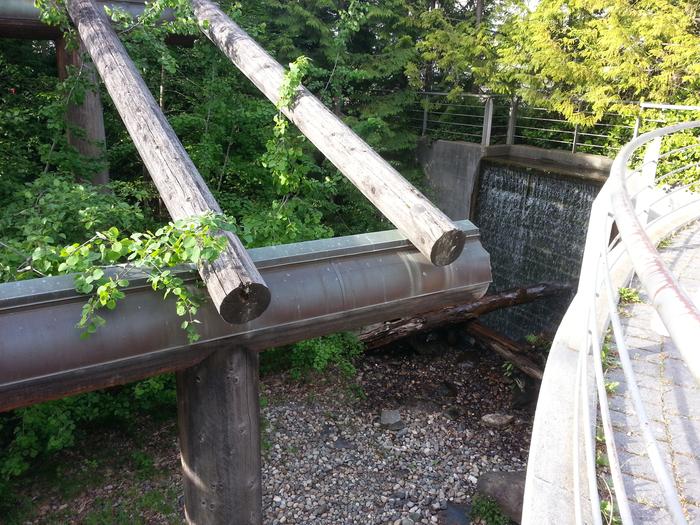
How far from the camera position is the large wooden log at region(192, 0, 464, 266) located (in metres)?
2.49

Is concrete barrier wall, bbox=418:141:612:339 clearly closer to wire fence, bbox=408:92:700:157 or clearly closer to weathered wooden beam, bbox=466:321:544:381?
wire fence, bbox=408:92:700:157

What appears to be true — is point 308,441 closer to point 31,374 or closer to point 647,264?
point 31,374

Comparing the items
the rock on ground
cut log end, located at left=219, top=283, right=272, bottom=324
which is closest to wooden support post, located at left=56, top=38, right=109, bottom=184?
cut log end, located at left=219, top=283, right=272, bottom=324

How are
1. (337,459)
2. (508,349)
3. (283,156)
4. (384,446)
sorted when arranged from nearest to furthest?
1. (283,156)
2. (337,459)
3. (384,446)
4. (508,349)

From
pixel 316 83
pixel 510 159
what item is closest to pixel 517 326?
pixel 510 159

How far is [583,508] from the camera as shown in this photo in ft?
6.14

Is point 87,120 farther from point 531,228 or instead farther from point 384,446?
point 531,228

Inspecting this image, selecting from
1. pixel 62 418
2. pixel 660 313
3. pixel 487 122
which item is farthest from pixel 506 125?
pixel 660 313

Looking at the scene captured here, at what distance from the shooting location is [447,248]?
2502mm

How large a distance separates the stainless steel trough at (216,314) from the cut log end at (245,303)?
0.40 feet

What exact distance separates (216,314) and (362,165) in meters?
1.23

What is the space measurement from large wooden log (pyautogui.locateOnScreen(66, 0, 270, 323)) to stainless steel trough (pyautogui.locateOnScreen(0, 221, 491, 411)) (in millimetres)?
145

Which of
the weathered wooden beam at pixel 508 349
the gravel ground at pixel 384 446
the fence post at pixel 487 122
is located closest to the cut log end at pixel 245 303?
the gravel ground at pixel 384 446

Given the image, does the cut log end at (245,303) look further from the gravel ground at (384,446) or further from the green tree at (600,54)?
the green tree at (600,54)
